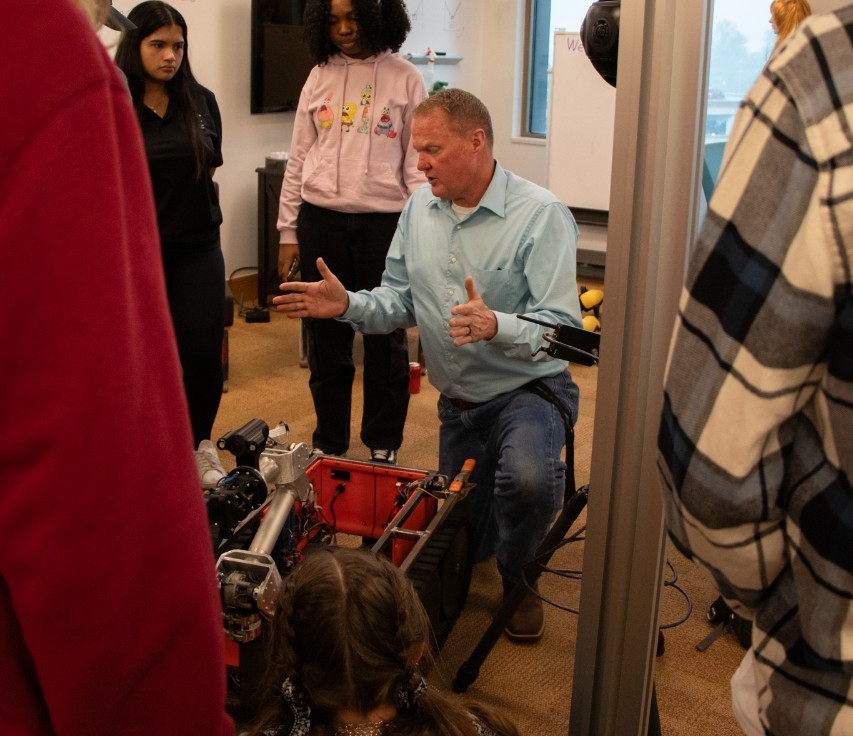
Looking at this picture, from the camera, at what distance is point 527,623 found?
2.32 meters

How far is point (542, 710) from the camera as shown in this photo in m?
2.06

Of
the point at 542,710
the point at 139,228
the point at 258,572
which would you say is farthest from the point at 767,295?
the point at 542,710

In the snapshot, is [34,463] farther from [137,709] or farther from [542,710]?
[542,710]

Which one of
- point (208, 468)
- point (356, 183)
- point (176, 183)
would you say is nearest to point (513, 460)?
point (208, 468)

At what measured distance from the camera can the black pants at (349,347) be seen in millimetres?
3049

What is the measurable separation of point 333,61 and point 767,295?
8.67ft

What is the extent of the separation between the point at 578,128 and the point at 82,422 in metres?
5.68

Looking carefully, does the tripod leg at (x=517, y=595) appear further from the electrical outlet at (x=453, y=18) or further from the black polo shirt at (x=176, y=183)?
the electrical outlet at (x=453, y=18)

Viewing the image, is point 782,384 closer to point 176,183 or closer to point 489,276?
point 489,276

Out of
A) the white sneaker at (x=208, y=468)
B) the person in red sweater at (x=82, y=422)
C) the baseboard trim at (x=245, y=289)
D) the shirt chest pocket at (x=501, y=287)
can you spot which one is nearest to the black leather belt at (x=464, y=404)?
the shirt chest pocket at (x=501, y=287)

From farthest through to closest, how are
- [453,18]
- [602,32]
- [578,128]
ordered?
[453,18] < [578,128] < [602,32]

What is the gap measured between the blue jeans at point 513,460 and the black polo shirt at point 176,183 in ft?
3.00

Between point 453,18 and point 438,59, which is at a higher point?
point 453,18

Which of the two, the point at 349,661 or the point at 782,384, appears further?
the point at 349,661
